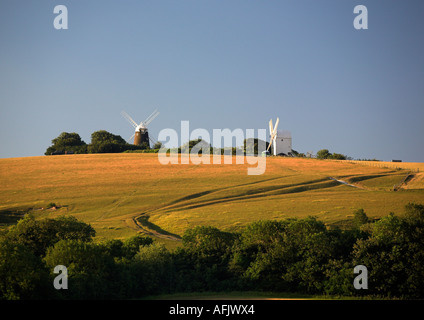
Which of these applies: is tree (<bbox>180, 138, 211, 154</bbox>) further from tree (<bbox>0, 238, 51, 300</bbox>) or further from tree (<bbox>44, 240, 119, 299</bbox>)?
tree (<bbox>0, 238, 51, 300</bbox>)

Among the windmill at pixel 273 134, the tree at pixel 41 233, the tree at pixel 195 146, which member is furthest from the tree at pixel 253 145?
the tree at pixel 41 233

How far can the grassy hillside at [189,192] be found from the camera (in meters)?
56.9

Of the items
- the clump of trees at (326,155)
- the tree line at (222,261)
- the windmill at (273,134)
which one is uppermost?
the windmill at (273,134)

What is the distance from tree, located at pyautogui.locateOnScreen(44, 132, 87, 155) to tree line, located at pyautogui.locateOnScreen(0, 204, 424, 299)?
8475cm

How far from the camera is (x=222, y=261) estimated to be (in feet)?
129

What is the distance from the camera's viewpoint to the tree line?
30.0 metres

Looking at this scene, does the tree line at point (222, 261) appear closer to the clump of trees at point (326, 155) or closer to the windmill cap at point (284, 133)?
the windmill cap at point (284, 133)

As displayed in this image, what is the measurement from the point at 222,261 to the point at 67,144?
97.8m

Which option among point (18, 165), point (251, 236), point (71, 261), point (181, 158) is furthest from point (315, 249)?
point (18, 165)

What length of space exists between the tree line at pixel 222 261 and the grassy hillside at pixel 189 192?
11.4 metres

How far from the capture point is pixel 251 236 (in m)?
40.2

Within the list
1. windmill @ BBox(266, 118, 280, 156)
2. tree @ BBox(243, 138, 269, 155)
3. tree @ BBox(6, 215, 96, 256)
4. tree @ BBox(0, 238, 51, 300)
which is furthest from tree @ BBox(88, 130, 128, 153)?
tree @ BBox(0, 238, 51, 300)
